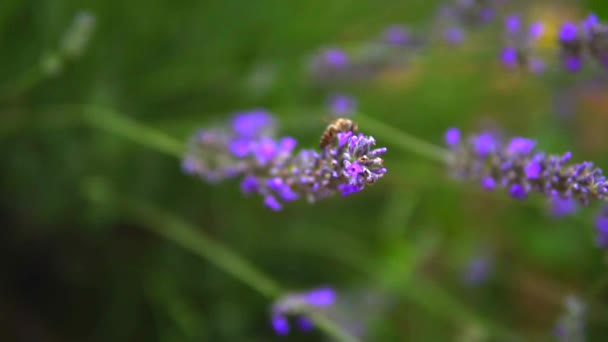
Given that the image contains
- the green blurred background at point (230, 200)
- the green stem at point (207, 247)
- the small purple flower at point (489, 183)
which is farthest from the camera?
the green blurred background at point (230, 200)

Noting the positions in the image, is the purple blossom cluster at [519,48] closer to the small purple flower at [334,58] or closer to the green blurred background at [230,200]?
the green blurred background at [230,200]

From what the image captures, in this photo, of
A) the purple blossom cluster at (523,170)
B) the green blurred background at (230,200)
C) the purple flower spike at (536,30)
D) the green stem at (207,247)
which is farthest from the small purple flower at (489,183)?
the green blurred background at (230,200)

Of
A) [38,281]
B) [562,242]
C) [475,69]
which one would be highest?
[475,69]

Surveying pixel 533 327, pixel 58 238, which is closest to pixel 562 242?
pixel 533 327

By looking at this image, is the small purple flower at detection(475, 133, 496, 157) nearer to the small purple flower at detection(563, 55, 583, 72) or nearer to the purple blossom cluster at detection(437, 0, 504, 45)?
the small purple flower at detection(563, 55, 583, 72)

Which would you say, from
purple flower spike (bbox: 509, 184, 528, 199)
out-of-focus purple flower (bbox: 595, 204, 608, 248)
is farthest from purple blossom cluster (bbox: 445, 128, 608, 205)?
out-of-focus purple flower (bbox: 595, 204, 608, 248)

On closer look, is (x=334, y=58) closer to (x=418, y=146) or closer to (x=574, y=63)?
(x=418, y=146)

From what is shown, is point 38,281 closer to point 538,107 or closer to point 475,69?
point 475,69
